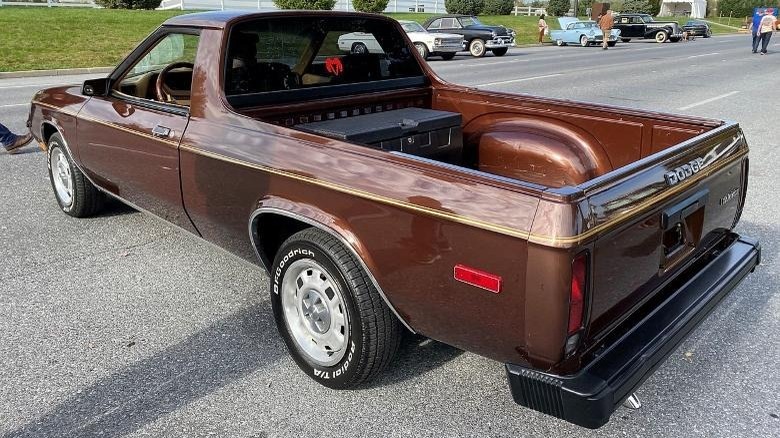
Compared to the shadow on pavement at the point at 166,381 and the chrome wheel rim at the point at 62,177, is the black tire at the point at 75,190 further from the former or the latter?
the shadow on pavement at the point at 166,381

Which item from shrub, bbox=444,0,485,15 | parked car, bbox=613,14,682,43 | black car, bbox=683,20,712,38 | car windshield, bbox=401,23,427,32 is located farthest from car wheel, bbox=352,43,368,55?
shrub, bbox=444,0,485,15

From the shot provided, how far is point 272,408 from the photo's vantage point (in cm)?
306

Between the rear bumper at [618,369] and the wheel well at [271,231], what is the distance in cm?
140

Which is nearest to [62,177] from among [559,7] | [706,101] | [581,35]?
[706,101]

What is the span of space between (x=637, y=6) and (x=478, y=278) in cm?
7364

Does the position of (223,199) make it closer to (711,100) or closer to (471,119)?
(471,119)

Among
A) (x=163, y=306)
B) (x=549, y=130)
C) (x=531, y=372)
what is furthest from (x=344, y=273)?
(x=549, y=130)

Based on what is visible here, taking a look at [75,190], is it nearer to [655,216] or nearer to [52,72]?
[655,216]

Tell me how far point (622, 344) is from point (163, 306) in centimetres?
268

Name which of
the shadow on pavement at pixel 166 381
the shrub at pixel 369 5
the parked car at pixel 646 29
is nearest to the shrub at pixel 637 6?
the parked car at pixel 646 29

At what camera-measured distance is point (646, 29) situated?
38.6 m

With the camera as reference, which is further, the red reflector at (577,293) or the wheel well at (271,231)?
the wheel well at (271,231)

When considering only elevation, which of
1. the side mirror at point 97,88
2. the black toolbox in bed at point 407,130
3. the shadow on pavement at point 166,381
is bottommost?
the shadow on pavement at point 166,381

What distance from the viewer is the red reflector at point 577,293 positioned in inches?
90.0
